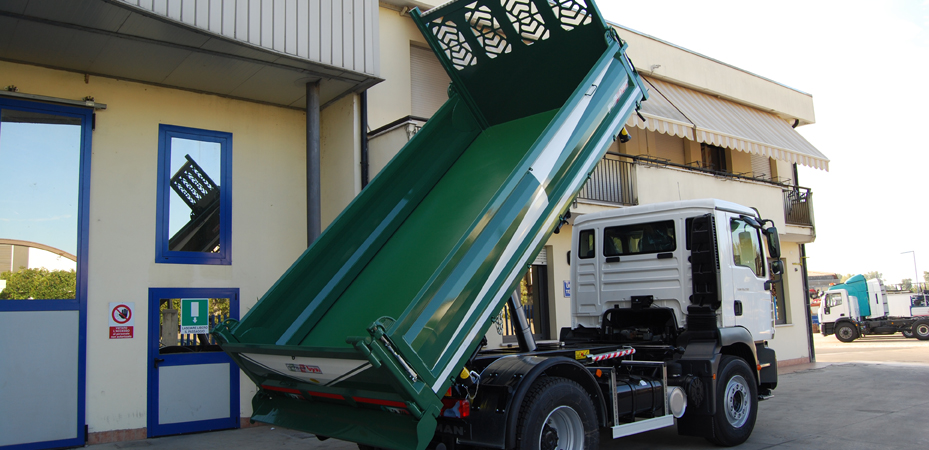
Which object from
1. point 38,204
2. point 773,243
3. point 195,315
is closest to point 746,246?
point 773,243

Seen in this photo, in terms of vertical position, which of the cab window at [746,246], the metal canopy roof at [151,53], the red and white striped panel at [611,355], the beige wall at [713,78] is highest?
the beige wall at [713,78]

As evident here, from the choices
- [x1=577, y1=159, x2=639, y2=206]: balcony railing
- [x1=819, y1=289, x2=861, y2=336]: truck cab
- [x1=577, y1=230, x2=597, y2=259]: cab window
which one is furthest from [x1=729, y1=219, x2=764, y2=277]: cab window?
[x1=819, y1=289, x2=861, y2=336]: truck cab

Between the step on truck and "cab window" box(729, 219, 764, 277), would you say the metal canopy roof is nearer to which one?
the step on truck

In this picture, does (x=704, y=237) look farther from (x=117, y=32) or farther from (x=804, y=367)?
(x=804, y=367)

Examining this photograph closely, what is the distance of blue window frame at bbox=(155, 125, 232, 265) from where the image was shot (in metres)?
8.32

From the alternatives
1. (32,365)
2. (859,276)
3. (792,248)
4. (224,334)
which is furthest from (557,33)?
(859,276)

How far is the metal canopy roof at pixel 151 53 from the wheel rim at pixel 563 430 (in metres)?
5.32

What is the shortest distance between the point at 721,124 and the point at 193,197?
10875 mm

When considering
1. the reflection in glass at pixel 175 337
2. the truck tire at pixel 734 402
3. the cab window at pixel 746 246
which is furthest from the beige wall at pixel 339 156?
the truck tire at pixel 734 402

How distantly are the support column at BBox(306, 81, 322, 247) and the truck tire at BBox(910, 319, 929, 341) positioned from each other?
1113 inches

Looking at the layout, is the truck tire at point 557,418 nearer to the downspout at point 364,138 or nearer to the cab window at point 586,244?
the cab window at point 586,244

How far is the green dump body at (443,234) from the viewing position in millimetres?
3846

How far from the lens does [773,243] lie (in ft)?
24.7

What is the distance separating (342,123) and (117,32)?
321cm
